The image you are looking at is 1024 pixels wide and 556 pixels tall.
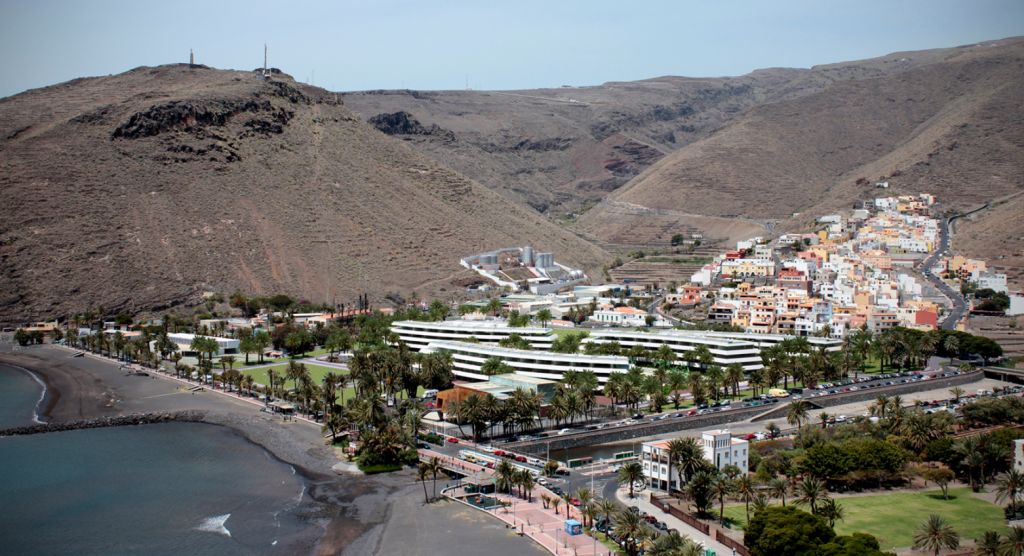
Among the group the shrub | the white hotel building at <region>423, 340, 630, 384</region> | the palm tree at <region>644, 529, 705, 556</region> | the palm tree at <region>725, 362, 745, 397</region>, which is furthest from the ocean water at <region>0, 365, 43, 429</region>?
the shrub

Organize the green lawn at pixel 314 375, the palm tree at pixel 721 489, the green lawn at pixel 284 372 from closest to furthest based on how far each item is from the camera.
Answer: the palm tree at pixel 721 489 → the green lawn at pixel 314 375 → the green lawn at pixel 284 372

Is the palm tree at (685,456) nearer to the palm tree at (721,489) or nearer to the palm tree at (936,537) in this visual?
the palm tree at (721,489)

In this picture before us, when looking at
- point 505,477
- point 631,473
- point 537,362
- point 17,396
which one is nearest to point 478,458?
point 505,477

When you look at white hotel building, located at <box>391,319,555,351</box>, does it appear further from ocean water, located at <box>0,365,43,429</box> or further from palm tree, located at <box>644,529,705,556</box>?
palm tree, located at <box>644,529,705,556</box>

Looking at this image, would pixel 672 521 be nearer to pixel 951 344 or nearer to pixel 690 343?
pixel 690 343

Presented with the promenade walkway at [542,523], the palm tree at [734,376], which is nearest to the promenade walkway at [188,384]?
the promenade walkway at [542,523]

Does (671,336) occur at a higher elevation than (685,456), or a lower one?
higher

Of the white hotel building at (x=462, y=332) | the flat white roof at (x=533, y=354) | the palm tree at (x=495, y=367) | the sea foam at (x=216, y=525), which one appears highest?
the white hotel building at (x=462, y=332)
